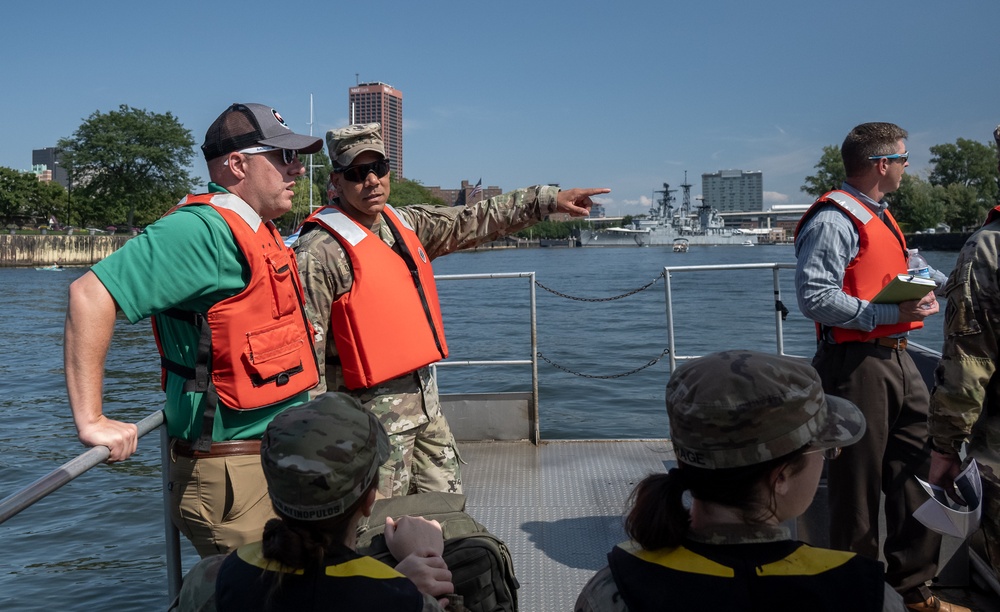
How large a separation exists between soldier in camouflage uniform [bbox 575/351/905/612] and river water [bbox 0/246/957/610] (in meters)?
5.11

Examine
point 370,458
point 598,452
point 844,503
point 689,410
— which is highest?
point 689,410

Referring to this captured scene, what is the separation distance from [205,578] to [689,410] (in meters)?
0.93

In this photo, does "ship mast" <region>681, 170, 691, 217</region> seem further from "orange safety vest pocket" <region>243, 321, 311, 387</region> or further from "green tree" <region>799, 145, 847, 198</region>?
"orange safety vest pocket" <region>243, 321, 311, 387</region>

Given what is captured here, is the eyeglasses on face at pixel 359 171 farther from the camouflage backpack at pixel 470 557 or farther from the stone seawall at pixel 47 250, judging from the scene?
the stone seawall at pixel 47 250

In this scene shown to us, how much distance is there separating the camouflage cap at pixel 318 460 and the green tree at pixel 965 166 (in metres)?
102

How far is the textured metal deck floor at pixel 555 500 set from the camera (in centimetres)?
372

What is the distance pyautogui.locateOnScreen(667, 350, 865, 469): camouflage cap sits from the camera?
4.39 feet

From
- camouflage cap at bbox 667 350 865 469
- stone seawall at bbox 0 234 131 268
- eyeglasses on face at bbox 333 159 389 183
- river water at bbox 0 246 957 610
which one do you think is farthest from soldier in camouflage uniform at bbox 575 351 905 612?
stone seawall at bbox 0 234 131 268

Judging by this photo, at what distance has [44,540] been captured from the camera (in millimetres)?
8148

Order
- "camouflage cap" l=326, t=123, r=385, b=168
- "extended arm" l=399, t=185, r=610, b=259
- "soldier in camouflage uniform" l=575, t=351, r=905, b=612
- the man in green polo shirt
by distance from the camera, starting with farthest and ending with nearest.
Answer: "extended arm" l=399, t=185, r=610, b=259 < "camouflage cap" l=326, t=123, r=385, b=168 < the man in green polo shirt < "soldier in camouflage uniform" l=575, t=351, r=905, b=612

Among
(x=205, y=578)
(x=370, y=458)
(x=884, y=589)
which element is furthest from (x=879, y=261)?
(x=205, y=578)

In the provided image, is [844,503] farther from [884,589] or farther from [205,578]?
[205,578]

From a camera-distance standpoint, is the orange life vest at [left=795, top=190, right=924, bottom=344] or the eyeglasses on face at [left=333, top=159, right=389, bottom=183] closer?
the eyeglasses on face at [left=333, top=159, right=389, bottom=183]

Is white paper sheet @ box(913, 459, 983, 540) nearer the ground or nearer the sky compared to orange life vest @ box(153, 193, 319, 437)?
nearer the ground
